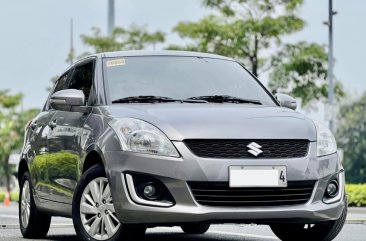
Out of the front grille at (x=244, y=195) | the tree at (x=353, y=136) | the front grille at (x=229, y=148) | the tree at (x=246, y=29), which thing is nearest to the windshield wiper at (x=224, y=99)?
the front grille at (x=229, y=148)

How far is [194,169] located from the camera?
6.80 metres

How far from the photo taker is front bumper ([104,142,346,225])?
22.3ft

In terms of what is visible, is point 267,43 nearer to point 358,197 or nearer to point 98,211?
point 358,197

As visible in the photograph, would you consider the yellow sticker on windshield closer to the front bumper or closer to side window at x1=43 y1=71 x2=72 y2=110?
side window at x1=43 y1=71 x2=72 y2=110

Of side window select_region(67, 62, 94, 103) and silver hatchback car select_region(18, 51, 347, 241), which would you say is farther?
side window select_region(67, 62, 94, 103)

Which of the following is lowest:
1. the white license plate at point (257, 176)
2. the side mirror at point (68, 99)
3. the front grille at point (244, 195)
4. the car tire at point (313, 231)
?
the car tire at point (313, 231)

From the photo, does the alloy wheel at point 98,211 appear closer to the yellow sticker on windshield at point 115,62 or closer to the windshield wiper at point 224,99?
the windshield wiper at point 224,99

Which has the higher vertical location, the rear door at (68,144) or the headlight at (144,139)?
the headlight at (144,139)

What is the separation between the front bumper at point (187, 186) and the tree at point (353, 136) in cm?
4900

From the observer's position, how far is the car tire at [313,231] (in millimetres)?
7652

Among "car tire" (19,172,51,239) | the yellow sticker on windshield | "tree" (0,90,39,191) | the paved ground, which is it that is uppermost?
the yellow sticker on windshield

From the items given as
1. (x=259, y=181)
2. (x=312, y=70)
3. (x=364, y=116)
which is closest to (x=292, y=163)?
(x=259, y=181)

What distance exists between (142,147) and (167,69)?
1567 mm

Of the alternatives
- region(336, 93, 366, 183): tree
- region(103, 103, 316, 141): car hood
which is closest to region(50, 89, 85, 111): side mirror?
region(103, 103, 316, 141): car hood
